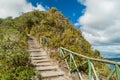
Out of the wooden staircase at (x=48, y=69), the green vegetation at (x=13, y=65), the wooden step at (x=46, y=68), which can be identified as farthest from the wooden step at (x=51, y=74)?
the green vegetation at (x=13, y=65)

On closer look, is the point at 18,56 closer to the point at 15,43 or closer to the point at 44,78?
the point at 44,78

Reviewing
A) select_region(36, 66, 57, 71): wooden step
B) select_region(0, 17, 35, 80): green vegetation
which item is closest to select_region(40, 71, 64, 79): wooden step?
select_region(36, 66, 57, 71): wooden step

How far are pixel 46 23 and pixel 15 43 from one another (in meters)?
13.0

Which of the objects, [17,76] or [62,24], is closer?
[17,76]

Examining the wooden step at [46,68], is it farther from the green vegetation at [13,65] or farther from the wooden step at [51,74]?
the green vegetation at [13,65]

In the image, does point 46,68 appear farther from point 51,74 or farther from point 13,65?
point 13,65

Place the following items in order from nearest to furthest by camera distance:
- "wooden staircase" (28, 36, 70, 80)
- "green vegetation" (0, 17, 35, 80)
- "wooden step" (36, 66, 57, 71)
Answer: "green vegetation" (0, 17, 35, 80) → "wooden staircase" (28, 36, 70, 80) → "wooden step" (36, 66, 57, 71)

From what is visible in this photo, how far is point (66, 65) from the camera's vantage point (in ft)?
29.8

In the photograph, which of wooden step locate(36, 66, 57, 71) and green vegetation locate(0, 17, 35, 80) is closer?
green vegetation locate(0, 17, 35, 80)

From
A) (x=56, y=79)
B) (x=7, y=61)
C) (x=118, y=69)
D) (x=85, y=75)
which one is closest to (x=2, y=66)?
(x=7, y=61)

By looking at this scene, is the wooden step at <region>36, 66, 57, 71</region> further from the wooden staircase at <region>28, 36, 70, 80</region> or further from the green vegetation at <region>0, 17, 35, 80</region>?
the green vegetation at <region>0, 17, 35, 80</region>

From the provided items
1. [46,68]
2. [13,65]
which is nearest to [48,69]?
[46,68]

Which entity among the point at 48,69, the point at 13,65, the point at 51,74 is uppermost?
the point at 13,65

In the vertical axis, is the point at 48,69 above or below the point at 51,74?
above
